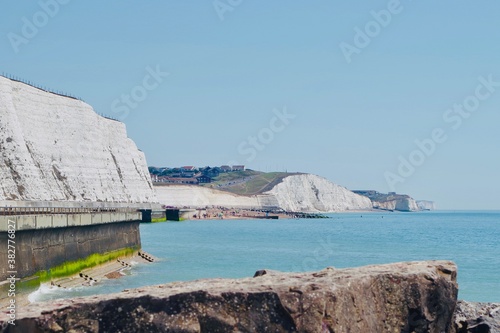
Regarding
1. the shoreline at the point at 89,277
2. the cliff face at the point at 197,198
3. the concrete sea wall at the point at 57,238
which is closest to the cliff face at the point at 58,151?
the shoreline at the point at 89,277

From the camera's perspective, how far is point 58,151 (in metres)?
57.4

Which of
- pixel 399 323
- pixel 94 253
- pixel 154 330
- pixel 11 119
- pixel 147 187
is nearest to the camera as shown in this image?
pixel 154 330

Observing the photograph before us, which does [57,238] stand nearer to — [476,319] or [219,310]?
[476,319]

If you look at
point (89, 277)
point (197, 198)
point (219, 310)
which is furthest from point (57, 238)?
point (197, 198)

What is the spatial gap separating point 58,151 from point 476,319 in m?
51.5

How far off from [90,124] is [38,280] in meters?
47.3

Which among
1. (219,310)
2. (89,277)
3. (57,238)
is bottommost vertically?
(89,277)

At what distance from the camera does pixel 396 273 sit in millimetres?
6602

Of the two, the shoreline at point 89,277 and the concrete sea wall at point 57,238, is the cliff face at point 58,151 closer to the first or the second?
the shoreline at point 89,277

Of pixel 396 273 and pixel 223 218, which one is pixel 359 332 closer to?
pixel 396 273

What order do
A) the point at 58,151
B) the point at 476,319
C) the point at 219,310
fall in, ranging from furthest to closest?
the point at 58,151, the point at 476,319, the point at 219,310

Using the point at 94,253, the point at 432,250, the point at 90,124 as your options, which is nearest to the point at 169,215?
the point at 90,124

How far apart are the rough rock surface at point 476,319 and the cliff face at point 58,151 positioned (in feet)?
114

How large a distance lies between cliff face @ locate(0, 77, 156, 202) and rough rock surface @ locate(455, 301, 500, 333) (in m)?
34.8
